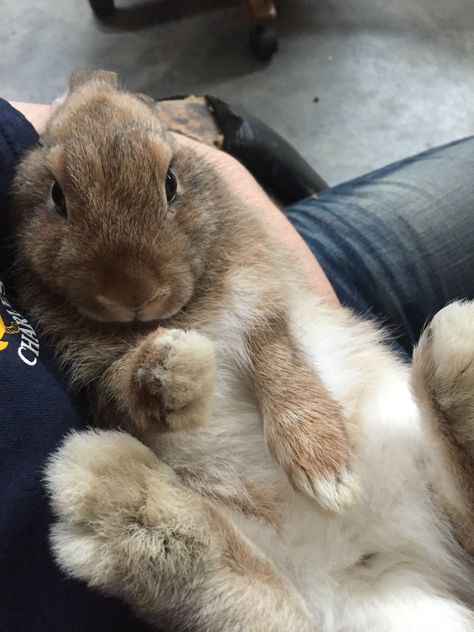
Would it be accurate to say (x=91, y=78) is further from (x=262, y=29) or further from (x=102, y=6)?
(x=102, y=6)

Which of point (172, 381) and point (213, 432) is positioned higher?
point (172, 381)

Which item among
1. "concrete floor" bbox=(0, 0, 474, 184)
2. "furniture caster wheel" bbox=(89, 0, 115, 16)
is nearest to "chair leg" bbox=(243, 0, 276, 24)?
"concrete floor" bbox=(0, 0, 474, 184)

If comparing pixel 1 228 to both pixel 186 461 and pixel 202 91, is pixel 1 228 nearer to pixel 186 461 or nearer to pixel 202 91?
pixel 186 461

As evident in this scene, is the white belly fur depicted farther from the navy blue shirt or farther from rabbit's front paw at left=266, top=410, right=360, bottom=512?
the navy blue shirt

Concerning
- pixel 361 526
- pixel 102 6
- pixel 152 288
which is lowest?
pixel 361 526

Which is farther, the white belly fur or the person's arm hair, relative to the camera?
the person's arm hair

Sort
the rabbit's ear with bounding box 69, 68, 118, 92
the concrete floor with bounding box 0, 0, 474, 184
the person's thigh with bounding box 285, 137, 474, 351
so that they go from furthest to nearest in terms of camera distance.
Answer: the concrete floor with bounding box 0, 0, 474, 184 < the person's thigh with bounding box 285, 137, 474, 351 < the rabbit's ear with bounding box 69, 68, 118, 92

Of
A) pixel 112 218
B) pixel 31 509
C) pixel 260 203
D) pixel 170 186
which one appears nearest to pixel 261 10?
pixel 260 203
